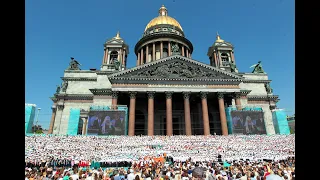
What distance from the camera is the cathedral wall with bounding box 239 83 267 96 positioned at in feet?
136

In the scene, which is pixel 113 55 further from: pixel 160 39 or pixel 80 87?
pixel 160 39

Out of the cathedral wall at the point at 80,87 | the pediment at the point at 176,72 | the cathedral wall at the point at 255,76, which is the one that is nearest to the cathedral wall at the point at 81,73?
the cathedral wall at the point at 80,87

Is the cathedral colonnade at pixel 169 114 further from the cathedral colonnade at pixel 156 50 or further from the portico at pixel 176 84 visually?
the cathedral colonnade at pixel 156 50

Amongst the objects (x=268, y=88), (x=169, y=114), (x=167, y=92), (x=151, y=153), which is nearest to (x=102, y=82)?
(x=167, y=92)

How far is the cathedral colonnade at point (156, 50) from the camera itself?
52.8 metres

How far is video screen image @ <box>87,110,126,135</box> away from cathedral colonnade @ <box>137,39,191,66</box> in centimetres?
2483

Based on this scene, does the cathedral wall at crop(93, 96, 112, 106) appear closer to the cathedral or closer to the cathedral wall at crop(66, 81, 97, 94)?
the cathedral

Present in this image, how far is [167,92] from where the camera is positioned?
32.5 metres

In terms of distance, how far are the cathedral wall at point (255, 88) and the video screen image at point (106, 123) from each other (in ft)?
82.5

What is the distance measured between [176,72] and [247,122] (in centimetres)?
1293
